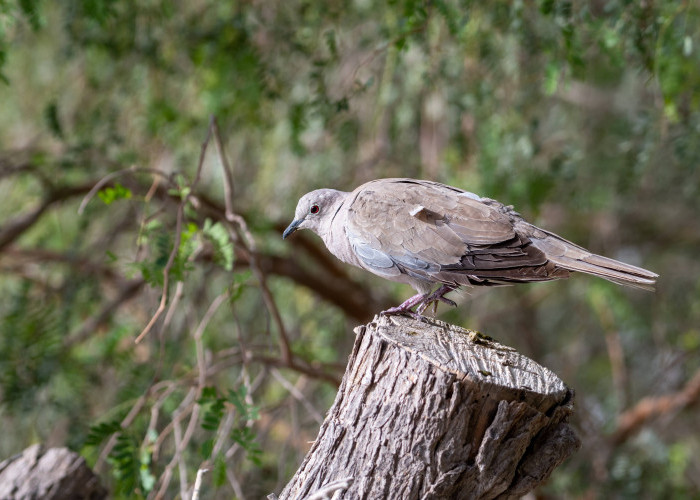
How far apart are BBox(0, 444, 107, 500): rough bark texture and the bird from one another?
123 centimetres

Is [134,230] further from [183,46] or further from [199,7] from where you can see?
[199,7]

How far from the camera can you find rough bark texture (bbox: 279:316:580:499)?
214 cm

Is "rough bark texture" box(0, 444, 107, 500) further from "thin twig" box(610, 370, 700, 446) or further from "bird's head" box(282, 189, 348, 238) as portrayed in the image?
"thin twig" box(610, 370, 700, 446)

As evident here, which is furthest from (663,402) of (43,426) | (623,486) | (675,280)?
(43,426)

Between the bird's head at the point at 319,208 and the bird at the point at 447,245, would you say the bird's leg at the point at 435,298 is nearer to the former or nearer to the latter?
the bird at the point at 447,245

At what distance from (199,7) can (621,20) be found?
313 centimetres

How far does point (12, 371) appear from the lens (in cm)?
431

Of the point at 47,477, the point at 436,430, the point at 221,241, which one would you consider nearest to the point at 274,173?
the point at 221,241

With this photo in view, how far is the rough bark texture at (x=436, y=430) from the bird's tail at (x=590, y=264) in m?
0.47

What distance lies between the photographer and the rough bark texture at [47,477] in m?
2.80

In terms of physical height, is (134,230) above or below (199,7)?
below

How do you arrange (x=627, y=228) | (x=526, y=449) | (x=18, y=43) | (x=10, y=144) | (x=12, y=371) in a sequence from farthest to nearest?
(x=627, y=228), (x=10, y=144), (x=18, y=43), (x=12, y=371), (x=526, y=449)

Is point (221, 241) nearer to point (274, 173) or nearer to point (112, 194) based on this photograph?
point (112, 194)

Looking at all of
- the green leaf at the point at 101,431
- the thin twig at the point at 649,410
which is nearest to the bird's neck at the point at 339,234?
the green leaf at the point at 101,431
